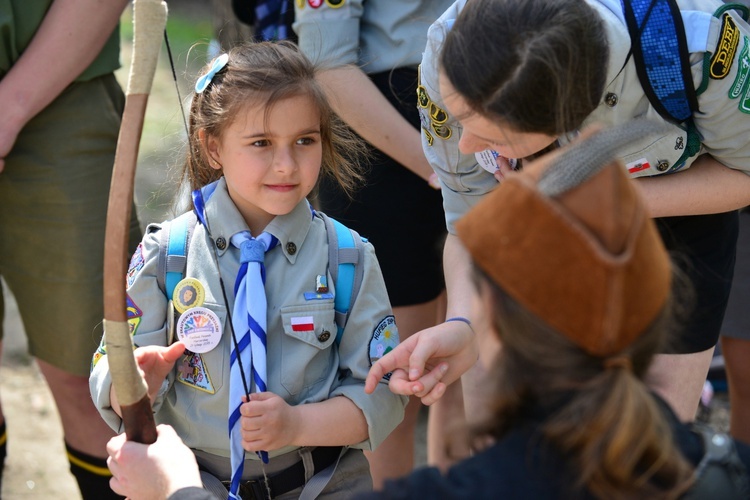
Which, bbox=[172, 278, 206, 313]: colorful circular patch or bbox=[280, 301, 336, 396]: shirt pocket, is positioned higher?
bbox=[172, 278, 206, 313]: colorful circular patch

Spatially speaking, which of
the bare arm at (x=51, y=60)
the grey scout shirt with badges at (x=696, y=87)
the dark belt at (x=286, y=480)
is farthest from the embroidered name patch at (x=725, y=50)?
the bare arm at (x=51, y=60)

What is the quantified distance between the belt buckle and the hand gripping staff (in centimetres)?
31

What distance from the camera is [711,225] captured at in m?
2.30

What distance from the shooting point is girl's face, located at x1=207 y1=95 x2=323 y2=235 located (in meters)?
2.04

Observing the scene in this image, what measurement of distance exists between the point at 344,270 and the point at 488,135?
1.45 ft

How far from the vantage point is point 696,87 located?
79.3 inches

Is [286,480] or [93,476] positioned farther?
[93,476]

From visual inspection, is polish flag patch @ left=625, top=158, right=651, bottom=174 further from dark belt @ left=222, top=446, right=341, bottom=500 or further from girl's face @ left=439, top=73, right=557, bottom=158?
dark belt @ left=222, top=446, right=341, bottom=500

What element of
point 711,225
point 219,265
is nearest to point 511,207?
point 219,265

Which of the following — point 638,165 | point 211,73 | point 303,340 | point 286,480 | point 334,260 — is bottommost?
point 286,480

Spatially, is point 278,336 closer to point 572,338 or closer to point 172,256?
point 172,256

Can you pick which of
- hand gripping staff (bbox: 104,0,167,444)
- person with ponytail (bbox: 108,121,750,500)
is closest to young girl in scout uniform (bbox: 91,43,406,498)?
hand gripping staff (bbox: 104,0,167,444)

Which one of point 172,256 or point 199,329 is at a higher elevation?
point 172,256

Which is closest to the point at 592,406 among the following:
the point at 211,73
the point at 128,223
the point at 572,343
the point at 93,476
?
the point at 572,343
